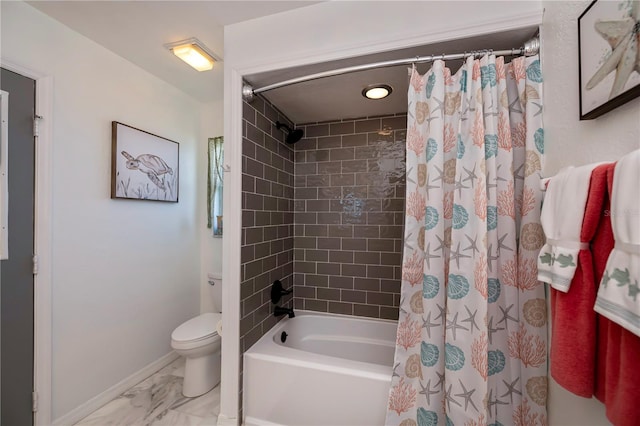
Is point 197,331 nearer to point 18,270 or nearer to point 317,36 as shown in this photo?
Result: point 18,270

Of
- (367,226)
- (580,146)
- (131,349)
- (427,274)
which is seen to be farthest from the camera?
(367,226)

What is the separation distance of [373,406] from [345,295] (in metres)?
0.98

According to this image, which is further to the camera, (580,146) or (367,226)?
(367,226)

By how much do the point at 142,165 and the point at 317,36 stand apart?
1685mm

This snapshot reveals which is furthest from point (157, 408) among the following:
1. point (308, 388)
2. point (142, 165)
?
point (142, 165)

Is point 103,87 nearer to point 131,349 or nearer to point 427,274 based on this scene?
point 131,349

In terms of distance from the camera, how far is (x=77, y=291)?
1696 millimetres

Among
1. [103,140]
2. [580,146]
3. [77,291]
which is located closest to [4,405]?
[77,291]

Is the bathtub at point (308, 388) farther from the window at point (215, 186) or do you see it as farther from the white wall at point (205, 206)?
the window at point (215, 186)

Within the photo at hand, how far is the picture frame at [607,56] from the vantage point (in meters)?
0.64

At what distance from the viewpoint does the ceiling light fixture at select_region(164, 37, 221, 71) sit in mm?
1743

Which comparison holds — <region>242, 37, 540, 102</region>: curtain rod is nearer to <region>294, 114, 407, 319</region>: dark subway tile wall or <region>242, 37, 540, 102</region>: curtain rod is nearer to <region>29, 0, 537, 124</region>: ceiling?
<region>29, 0, 537, 124</region>: ceiling

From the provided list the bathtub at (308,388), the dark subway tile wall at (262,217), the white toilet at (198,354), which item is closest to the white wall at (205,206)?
the white toilet at (198,354)

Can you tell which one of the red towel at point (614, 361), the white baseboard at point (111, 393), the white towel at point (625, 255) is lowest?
the white baseboard at point (111, 393)
